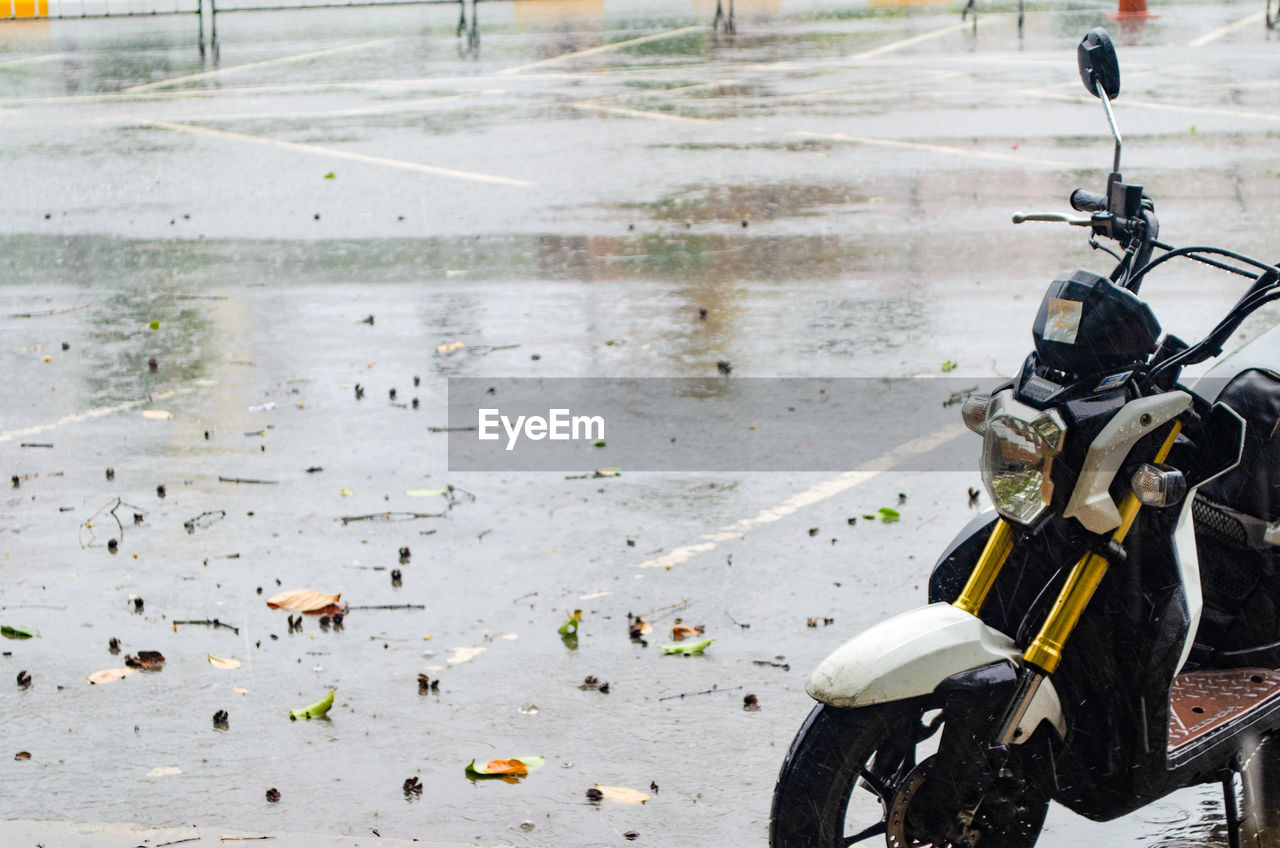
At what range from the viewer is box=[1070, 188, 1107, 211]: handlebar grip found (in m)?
3.96

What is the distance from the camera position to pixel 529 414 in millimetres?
7520

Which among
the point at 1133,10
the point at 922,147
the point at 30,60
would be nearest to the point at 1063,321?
the point at 922,147

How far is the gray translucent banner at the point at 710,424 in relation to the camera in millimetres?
6875

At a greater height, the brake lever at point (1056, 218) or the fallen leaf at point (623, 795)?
the brake lever at point (1056, 218)

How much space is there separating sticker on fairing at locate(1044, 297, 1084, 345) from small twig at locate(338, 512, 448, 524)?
11.3 feet

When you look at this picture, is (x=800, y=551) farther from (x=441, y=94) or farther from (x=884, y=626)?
(x=441, y=94)

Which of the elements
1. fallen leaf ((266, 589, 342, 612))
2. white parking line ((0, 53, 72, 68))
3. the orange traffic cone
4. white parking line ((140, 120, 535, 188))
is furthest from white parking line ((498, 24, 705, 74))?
fallen leaf ((266, 589, 342, 612))

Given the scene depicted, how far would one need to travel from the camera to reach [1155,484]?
325cm

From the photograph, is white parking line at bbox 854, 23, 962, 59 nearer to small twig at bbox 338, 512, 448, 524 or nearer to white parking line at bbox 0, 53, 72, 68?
white parking line at bbox 0, 53, 72, 68

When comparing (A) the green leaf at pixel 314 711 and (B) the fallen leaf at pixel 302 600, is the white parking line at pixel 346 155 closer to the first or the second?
(B) the fallen leaf at pixel 302 600

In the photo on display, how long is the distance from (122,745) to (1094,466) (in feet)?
9.19

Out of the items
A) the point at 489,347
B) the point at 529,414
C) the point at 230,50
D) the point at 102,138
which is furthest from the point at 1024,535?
the point at 230,50

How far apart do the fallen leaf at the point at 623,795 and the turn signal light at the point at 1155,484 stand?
1.59 m

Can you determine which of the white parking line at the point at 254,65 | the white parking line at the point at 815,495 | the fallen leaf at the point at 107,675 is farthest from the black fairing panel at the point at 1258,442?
the white parking line at the point at 254,65
